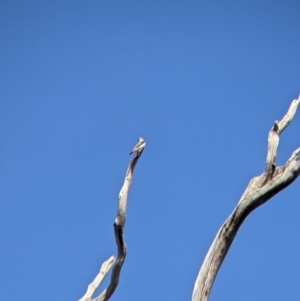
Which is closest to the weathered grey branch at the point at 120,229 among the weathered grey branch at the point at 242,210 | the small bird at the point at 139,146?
the small bird at the point at 139,146

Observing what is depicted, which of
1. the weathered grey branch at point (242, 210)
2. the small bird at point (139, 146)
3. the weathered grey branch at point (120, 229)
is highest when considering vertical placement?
the small bird at point (139, 146)

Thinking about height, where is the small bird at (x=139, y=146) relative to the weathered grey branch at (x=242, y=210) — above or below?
above

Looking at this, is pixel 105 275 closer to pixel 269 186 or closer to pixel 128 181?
pixel 128 181

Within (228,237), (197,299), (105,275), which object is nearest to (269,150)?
(228,237)

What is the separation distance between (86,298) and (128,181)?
1.73 meters

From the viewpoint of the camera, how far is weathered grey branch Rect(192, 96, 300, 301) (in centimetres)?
438

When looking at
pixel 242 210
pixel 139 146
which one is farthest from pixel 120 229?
pixel 242 210

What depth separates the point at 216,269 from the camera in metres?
4.40

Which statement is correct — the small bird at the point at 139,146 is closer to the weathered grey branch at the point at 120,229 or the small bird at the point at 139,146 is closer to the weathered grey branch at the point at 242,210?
the weathered grey branch at the point at 120,229

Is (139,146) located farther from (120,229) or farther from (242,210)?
(242,210)

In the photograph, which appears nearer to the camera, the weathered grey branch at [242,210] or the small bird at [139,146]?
the weathered grey branch at [242,210]

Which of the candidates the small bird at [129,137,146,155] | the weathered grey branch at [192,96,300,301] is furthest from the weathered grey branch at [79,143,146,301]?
the weathered grey branch at [192,96,300,301]

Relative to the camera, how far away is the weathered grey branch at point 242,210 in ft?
14.4

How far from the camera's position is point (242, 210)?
4.42 m
